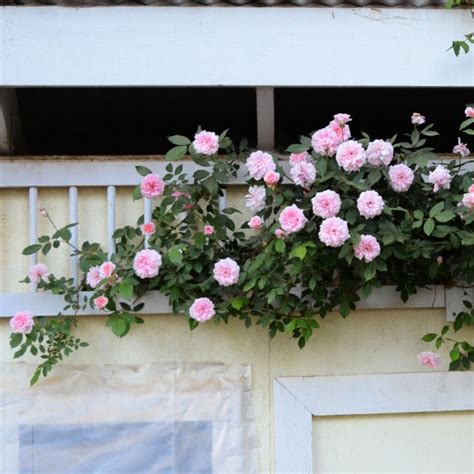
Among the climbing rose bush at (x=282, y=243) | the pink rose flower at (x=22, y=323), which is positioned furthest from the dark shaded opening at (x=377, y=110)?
the pink rose flower at (x=22, y=323)

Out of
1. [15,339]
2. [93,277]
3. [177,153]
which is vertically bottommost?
[15,339]

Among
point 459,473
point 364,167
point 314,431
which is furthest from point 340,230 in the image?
point 459,473

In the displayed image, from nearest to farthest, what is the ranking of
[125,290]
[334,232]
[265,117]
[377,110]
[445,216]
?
1. [334,232]
2. [445,216]
3. [125,290]
4. [265,117]
5. [377,110]

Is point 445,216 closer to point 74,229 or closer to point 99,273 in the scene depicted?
point 99,273

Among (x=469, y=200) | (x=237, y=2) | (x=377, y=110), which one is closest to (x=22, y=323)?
(x=237, y=2)

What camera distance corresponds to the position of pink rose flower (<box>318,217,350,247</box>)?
2.29m

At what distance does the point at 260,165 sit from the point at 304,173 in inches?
6.6

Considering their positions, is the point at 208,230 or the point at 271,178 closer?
the point at 271,178

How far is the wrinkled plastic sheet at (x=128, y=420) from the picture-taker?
268 cm

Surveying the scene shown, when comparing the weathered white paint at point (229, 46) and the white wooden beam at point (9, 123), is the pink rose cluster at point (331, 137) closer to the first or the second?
the weathered white paint at point (229, 46)

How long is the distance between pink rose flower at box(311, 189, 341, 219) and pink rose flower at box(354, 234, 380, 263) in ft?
0.45

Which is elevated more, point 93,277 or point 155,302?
point 93,277

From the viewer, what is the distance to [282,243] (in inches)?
95.0

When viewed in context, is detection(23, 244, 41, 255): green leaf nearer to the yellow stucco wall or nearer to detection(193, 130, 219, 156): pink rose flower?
the yellow stucco wall
